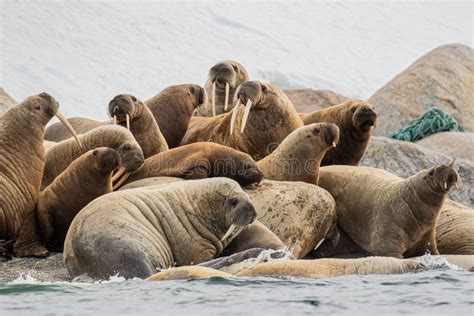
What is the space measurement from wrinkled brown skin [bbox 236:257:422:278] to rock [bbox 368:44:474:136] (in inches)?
406

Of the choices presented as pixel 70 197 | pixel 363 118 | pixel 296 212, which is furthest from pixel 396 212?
pixel 70 197

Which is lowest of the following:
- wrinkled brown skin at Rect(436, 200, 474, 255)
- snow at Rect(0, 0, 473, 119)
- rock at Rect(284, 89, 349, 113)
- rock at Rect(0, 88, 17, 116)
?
snow at Rect(0, 0, 473, 119)

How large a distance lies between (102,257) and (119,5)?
77.9 ft

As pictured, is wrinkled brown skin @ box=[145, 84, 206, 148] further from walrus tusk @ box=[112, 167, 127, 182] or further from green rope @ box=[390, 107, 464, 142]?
green rope @ box=[390, 107, 464, 142]

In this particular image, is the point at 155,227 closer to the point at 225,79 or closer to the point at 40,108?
the point at 40,108

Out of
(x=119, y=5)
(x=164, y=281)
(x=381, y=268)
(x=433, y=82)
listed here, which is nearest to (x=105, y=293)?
(x=164, y=281)

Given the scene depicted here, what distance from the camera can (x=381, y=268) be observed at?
846 cm

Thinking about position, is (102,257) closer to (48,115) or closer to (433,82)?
(48,115)

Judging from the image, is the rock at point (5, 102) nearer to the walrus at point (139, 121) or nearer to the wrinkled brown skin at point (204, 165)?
the walrus at point (139, 121)

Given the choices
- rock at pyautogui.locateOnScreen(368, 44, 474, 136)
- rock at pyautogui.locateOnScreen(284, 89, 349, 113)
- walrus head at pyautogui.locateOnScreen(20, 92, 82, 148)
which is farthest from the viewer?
rock at pyautogui.locateOnScreen(368, 44, 474, 136)

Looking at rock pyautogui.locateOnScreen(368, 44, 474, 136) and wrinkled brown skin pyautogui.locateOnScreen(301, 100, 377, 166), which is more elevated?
wrinkled brown skin pyautogui.locateOnScreen(301, 100, 377, 166)

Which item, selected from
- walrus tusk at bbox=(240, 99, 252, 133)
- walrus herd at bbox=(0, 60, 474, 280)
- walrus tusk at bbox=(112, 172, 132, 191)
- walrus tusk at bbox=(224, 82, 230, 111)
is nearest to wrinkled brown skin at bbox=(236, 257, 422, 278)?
walrus herd at bbox=(0, 60, 474, 280)

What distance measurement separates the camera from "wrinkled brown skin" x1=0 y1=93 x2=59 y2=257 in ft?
32.9

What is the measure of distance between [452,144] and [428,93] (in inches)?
126
